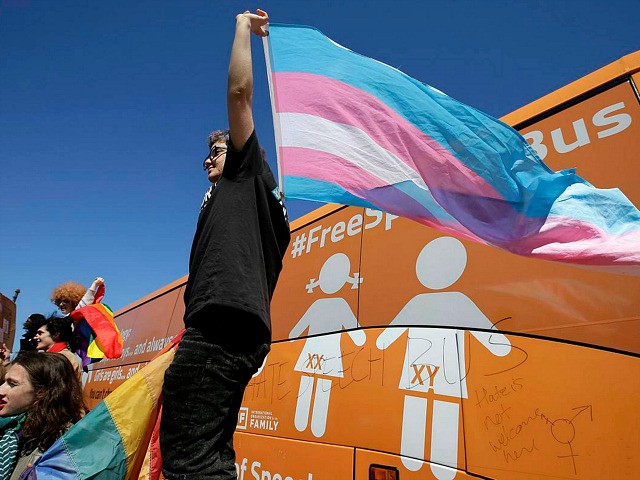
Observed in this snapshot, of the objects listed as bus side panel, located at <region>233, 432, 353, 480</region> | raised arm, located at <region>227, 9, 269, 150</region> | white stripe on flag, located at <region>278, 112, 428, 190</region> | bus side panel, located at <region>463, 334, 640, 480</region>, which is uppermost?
white stripe on flag, located at <region>278, 112, 428, 190</region>

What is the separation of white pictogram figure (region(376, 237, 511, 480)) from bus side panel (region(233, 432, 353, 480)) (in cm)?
46

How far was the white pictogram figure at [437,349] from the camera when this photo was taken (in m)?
2.10

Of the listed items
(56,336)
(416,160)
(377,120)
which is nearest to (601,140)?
(416,160)

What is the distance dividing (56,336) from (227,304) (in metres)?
3.16

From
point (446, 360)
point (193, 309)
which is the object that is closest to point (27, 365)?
point (193, 309)

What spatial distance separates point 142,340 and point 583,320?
20.6 ft

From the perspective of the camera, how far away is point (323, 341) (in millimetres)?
2967

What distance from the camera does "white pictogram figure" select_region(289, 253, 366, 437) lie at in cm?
277

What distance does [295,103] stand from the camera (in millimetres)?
2225

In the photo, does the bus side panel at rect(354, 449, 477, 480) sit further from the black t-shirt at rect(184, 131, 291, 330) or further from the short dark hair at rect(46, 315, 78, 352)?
the short dark hair at rect(46, 315, 78, 352)

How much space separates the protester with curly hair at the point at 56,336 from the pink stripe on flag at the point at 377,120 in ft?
Result: 8.66

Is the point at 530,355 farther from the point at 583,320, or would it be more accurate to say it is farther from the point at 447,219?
the point at 447,219

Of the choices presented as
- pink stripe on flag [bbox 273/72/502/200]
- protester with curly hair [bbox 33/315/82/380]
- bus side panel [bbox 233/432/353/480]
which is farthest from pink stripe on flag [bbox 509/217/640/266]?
protester with curly hair [bbox 33/315/82/380]

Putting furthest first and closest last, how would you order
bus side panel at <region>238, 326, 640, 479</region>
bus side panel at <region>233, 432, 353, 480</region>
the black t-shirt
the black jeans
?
1. bus side panel at <region>233, 432, 353, 480</region>
2. bus side panel at <region>238, 326, 640, 479</region>
3. the black t-shirt
4. the black jeans
